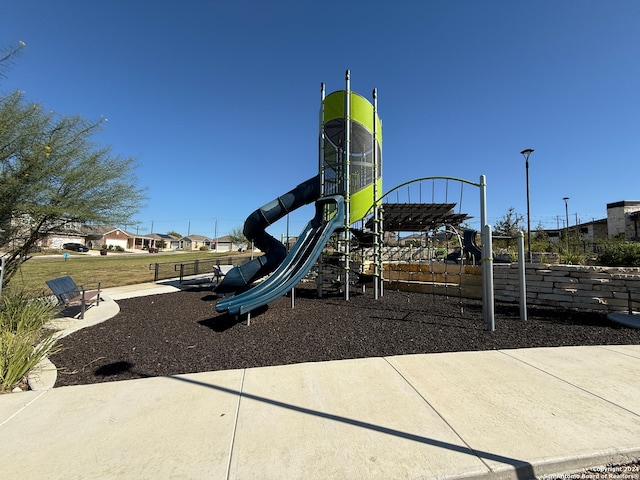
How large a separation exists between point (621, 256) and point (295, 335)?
11054 mm

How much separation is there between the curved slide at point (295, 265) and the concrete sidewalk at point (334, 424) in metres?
2.33

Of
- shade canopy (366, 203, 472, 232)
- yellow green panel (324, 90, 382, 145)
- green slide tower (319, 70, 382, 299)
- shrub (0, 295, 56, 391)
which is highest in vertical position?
yellow green panel (324, 90, 382, 145)

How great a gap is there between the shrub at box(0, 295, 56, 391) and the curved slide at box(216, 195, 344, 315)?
8.73ft

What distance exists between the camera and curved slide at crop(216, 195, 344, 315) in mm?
6160

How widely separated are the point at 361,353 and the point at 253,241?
6.49m

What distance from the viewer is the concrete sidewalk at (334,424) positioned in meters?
2.17

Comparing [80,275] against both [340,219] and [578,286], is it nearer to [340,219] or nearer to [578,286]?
[340,219]

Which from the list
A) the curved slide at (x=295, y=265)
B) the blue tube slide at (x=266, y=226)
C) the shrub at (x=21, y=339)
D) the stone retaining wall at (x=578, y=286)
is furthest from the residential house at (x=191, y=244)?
the stone retaining wall at (x=578, y=286)

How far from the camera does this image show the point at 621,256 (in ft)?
30.9

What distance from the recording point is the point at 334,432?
256 centimetres

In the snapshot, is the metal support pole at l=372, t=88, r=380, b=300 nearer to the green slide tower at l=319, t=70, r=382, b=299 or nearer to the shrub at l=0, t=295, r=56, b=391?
the green slide tower at l=319, t=70, r=382, b=299

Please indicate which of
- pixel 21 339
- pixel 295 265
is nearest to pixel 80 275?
pixel 21 339

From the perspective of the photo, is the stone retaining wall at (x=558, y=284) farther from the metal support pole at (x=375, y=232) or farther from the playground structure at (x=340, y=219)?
the metal support pole at (x=375, y=232)

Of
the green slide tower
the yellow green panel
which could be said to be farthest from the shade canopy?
the yellow green panel
